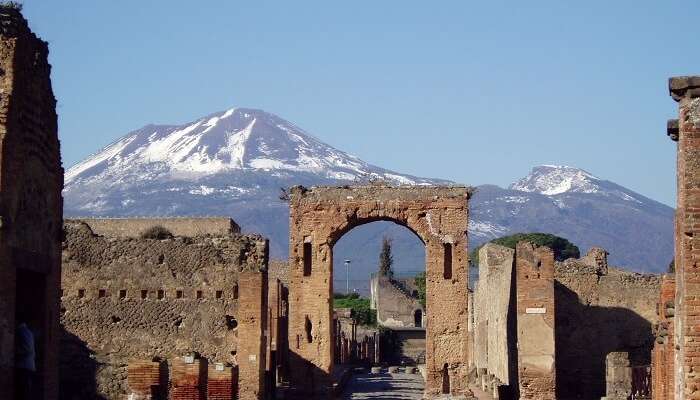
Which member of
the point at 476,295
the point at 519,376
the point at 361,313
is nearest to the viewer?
the point at 519,376

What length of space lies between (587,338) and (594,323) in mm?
361

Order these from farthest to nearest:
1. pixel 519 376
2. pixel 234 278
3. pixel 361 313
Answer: pixel 361 313, pixel 519 376, pixel 234 278

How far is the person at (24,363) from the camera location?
14.5 metres

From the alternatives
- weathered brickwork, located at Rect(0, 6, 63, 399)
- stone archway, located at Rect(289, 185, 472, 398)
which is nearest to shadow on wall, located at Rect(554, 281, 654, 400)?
stone archway, located at Rect(289, 185, 472, 398)

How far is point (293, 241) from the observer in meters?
36.2

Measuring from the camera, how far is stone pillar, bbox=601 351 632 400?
86.3 feet

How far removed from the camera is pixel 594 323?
3269 cm

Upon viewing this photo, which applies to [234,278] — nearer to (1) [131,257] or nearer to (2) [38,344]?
(1) [131,257]

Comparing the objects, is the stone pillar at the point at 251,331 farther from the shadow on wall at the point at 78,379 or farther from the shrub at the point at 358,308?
the shrub at the point at 358,308

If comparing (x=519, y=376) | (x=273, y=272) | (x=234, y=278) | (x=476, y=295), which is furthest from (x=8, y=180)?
(x=273, y=272)

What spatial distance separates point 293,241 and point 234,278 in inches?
324

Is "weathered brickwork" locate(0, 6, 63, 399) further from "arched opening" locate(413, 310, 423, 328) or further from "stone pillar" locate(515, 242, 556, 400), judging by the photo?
"arched opening" locate(413, 310, 423, 328)

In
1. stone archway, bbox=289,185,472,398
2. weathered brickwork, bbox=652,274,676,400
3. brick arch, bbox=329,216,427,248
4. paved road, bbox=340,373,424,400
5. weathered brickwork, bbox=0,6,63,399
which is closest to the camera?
weathered brickwork, bbox=0,6,63,399

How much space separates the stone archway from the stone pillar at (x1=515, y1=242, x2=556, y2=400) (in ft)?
13.0
